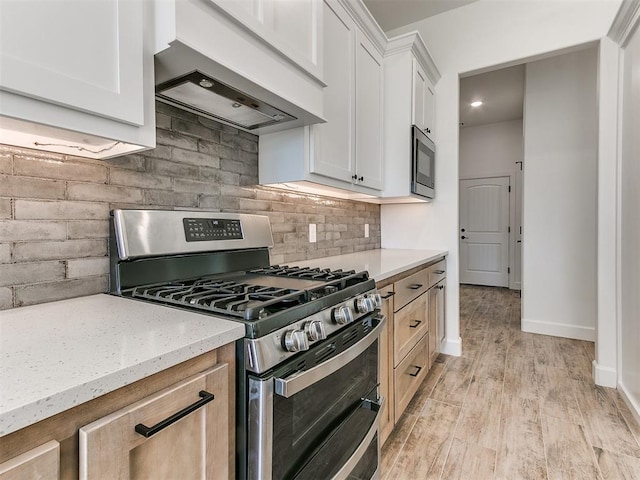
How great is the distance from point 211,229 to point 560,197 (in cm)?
365

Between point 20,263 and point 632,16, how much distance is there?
10.6 ft

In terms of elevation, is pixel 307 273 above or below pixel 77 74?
below

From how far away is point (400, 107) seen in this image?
8.40ft

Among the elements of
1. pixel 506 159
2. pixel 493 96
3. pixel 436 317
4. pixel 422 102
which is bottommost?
pixel 436 317

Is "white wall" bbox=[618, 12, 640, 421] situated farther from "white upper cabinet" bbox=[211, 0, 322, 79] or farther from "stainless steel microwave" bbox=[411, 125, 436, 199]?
"white upper cabinet" bbox=[211, 0, 322, 79]

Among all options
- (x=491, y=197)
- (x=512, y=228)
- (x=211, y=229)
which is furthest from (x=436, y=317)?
(x=491, y=197)

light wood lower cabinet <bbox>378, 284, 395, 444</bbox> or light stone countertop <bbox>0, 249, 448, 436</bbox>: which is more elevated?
light stone countertop <bbox>0, 249, 448, 436</bbox>

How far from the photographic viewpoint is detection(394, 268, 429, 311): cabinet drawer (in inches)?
71.1

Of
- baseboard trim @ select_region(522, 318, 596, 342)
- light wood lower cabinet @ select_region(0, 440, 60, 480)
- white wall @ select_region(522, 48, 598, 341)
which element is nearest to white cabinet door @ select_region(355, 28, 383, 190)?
light wood lower cabinet @ select_region(0, 440, 60, 480)

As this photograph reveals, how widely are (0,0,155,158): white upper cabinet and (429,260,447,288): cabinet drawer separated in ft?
6.69

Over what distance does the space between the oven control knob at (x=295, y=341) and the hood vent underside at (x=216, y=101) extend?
2.79 ft

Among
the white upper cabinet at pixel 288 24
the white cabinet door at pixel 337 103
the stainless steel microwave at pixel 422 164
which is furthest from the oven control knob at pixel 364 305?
the stainless steel microwave at pixel 422 164

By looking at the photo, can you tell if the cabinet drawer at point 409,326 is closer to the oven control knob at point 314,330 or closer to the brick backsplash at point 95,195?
the brick backsplash at point 95,195

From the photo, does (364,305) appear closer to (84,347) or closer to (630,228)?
(84,347)
